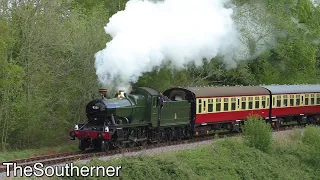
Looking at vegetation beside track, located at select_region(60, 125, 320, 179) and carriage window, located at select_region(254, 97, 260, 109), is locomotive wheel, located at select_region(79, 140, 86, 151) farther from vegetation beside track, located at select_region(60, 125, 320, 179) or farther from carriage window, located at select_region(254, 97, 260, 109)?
carriage window, located at select_region(254, 97, 260, 109)

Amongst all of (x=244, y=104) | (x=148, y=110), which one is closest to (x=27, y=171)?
(x=148, y=110)

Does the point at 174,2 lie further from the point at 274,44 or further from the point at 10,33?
the point at 274,44

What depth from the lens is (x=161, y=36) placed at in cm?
2400

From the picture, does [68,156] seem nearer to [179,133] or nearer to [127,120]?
[127,120]

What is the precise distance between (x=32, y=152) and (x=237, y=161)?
8488 mm

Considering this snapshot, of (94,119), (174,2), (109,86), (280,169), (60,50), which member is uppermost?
(174,2)

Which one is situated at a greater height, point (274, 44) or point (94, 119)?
point (274, 44)

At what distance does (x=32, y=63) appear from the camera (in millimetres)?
23906

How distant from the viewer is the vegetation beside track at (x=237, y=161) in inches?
661

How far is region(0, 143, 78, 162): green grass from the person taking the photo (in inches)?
777

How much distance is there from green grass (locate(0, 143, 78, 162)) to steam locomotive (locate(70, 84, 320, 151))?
1345mm

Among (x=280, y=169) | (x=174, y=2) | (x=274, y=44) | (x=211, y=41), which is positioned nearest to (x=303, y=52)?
(x=274, y=44)

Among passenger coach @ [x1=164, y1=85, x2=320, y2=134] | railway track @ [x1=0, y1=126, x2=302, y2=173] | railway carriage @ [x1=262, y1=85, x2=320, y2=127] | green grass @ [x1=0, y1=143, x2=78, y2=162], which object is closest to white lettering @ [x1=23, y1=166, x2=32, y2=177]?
railway track @ [x1=0, y1=126, x2=302, y2=173]

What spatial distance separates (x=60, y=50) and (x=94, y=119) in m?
5.83
